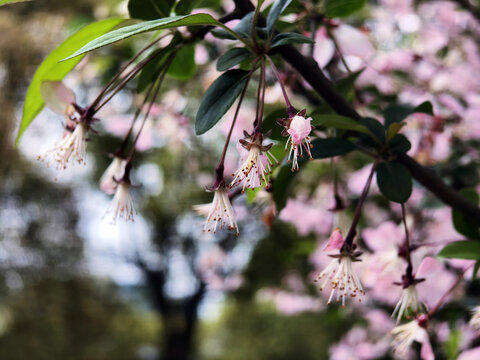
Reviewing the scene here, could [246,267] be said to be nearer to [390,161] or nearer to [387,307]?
[387,307]

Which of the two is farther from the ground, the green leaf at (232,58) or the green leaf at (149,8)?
the green leaf at (149,8)

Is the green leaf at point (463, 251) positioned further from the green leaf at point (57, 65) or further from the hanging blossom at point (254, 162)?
the green leaf at point (57, 65)

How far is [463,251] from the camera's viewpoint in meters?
0.37

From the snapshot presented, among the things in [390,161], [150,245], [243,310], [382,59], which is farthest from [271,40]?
[150,245]

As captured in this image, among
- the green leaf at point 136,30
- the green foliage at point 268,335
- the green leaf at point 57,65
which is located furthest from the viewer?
the green foliage at point 268,335

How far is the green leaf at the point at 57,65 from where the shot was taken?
0.31 meters

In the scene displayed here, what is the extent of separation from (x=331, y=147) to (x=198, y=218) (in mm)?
3004

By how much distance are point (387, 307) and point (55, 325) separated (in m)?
3.73

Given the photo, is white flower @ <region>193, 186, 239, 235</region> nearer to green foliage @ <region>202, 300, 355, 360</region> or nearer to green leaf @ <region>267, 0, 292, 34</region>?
green leaf @ <region>267, 0, 292, 34</region>

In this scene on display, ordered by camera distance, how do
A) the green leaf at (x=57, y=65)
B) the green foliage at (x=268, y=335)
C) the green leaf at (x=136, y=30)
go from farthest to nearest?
the green foliage at (x=268, y=335), the green leaf at (x=57, y=65), the green leaf at (x=136, y=30)

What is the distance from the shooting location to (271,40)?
0.28m

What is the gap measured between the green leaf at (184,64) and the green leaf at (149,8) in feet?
0.12

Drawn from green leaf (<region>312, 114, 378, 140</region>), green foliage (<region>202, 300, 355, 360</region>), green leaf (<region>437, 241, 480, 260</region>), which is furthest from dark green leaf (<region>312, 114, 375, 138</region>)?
green foliage (<region>202, 300, 355, 360</region>)

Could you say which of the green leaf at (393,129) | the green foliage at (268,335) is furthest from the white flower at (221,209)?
the green foliage at (268,335)
